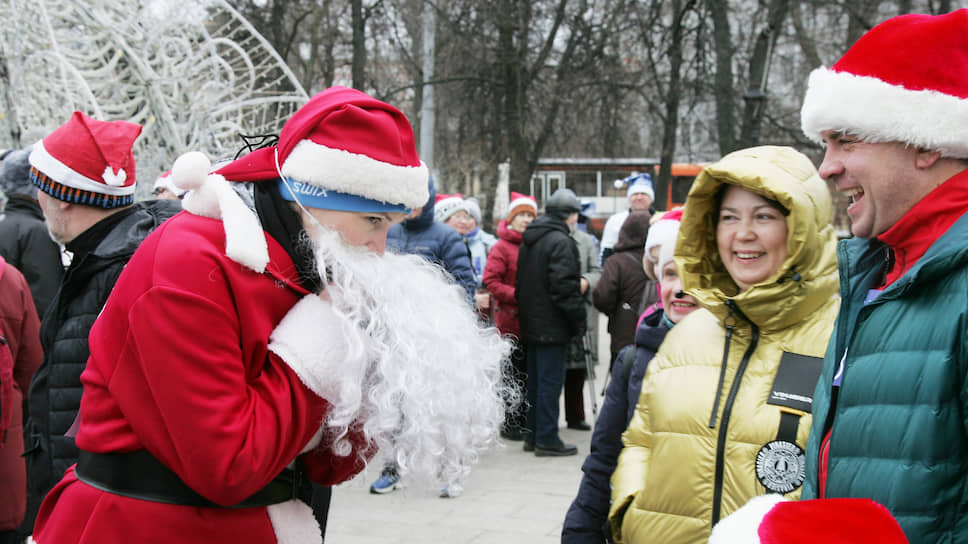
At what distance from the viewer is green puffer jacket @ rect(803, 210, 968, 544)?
148 centimetres

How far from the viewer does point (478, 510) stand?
5676mm

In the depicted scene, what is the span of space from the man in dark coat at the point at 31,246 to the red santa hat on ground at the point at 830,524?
4.51m

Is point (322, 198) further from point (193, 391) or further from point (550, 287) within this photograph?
point (550, 287)

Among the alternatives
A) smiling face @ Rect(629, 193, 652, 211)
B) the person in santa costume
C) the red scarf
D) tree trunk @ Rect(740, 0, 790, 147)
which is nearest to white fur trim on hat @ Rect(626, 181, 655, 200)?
smiling face @ Rect(629, 193, 652, 211)

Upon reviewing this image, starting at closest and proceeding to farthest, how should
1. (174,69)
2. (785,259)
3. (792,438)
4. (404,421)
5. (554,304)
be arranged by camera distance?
(404,421) → (792,438) → (785,259) → (554,304) → (174,69)

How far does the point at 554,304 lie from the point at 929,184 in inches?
211

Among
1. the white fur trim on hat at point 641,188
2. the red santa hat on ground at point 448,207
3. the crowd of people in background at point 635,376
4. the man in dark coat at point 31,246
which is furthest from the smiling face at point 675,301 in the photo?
the white fur trim on hat at point 641,188

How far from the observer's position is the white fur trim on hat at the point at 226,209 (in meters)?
1.71

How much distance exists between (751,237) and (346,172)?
3.96ft

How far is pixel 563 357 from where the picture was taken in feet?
23.6

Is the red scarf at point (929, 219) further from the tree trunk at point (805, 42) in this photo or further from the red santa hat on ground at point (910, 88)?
the tree trunk at point (805, 42)

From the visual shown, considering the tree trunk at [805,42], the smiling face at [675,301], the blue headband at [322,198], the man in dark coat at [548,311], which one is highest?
the tree trunk at [805,42]

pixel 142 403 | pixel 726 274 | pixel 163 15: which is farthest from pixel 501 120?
pixel 142 403

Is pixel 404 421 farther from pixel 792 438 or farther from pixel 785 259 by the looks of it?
pixel 785 259
